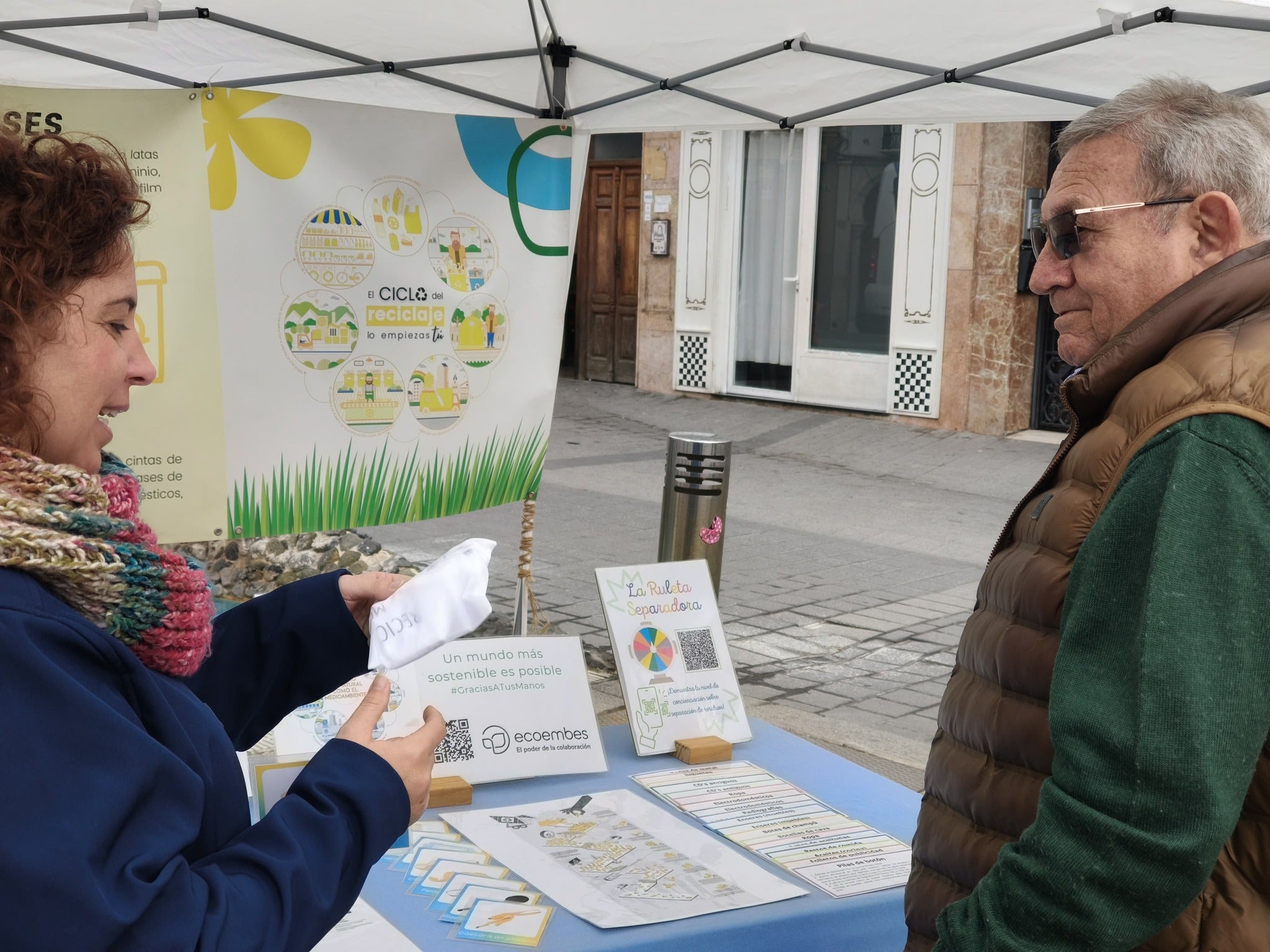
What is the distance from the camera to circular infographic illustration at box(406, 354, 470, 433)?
410cm

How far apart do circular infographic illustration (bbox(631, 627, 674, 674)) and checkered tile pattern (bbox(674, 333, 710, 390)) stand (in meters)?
11.0

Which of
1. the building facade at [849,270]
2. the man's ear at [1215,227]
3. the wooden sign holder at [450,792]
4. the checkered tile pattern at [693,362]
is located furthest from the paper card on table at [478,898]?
the checkered tile pattern at [693,362]

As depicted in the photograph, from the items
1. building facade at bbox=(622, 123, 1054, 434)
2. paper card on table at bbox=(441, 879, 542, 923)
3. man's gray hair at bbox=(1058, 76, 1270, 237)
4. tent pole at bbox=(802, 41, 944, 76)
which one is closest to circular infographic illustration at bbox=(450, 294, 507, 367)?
tent pole at bbox=(802, 41, 944, 76)

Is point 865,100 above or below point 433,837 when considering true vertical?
above

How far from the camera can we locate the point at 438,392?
4.15m

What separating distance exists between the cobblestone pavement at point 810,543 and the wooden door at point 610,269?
1.63 m

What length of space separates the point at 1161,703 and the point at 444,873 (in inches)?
54.1

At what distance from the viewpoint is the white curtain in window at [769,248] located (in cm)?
1338

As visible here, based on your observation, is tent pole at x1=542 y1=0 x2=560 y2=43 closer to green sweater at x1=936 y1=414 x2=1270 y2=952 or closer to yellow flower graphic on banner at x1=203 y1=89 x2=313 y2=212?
yellow flower graphic on banner at x1=203 y1=89 x2=313 y2=212

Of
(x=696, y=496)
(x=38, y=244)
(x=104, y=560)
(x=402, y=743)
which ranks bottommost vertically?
(x=696, y=496)

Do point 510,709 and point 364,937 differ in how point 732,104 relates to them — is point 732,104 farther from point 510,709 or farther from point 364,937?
point 364,937

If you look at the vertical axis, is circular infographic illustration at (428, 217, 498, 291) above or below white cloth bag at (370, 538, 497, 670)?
above

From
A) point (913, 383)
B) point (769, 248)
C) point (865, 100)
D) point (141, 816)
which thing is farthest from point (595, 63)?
point (769, 248)

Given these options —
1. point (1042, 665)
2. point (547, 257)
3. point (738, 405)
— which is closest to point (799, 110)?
point (547, 257)
